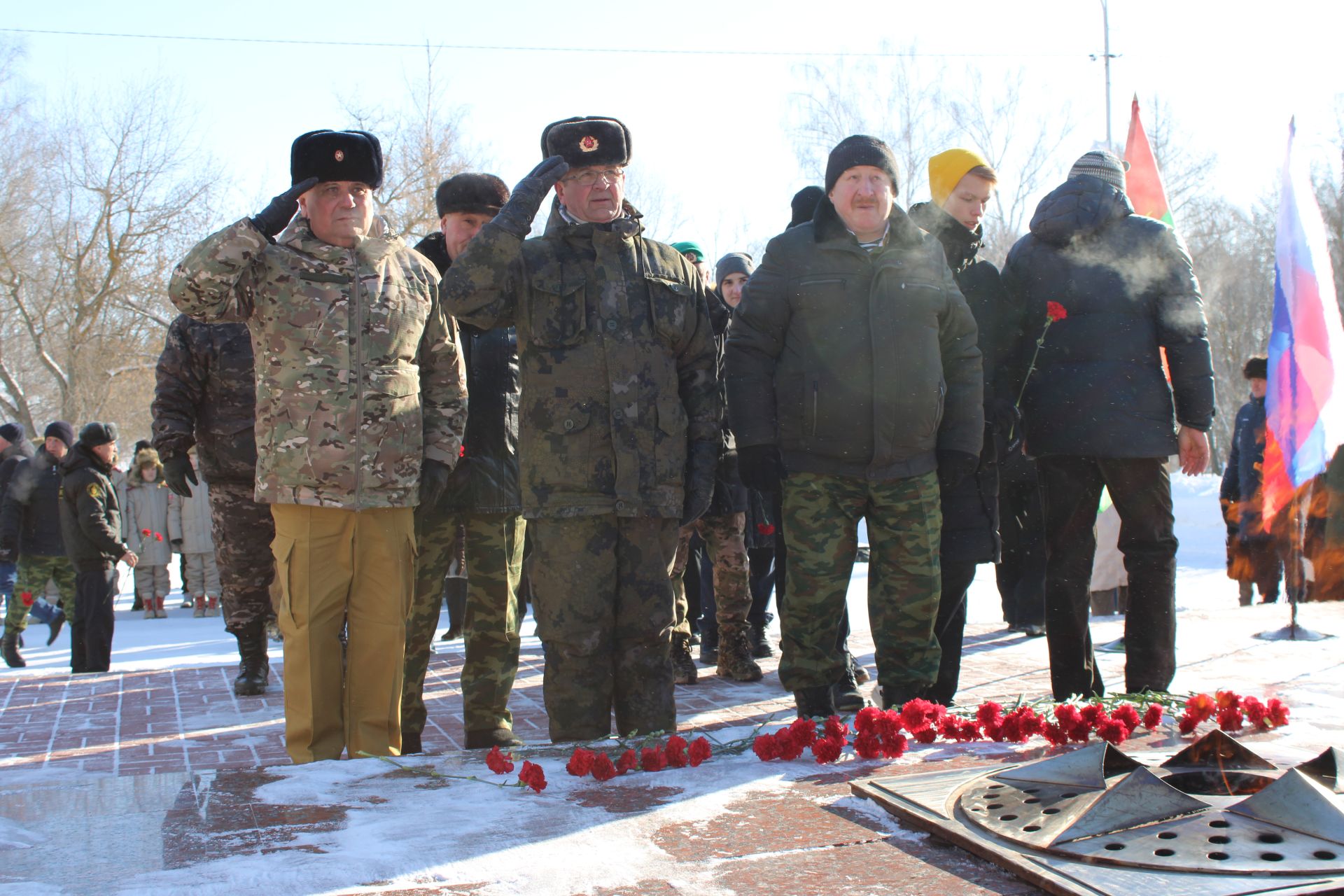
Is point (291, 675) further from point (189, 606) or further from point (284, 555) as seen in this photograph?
point (189, 606)

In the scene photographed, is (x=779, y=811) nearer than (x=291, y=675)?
Yes

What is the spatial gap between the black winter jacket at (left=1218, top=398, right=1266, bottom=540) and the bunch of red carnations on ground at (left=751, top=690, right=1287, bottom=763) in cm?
649

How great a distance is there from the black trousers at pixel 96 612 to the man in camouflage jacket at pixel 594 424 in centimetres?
467

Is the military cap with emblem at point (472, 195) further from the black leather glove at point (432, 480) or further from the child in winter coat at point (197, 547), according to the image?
the child in winter coat at point (197, 547)

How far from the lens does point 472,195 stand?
187 inches

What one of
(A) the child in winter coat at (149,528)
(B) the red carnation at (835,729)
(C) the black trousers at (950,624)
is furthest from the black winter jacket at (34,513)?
(B) the red carnation at (835,729)

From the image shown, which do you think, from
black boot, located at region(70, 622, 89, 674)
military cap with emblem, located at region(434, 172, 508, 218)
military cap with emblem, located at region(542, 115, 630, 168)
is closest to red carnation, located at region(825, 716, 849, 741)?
military cap with emblem, located at region(542, 115, 630, 168)

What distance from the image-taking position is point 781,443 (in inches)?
162

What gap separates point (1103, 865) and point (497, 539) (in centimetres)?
275

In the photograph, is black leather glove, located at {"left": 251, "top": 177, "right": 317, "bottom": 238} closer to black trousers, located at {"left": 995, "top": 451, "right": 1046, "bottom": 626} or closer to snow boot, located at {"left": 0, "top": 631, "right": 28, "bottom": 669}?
black trousers, located at {"left": 995, "top": 451, "right": 1046, "bottom": 626}

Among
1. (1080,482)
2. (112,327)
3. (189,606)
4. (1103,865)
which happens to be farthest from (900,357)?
(112,327)

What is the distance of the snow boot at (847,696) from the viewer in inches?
A: 190

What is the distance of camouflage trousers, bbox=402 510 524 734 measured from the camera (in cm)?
441

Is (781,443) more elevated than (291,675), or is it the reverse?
(781,443)
